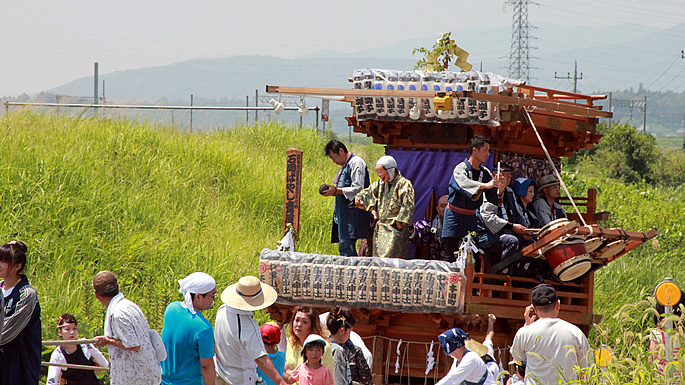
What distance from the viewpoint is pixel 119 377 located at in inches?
233

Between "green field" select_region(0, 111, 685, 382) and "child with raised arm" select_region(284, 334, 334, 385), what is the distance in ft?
16.9

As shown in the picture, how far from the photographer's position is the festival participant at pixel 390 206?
9.63 m

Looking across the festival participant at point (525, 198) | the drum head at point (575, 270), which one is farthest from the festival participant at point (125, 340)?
the festival participant at point (525, 198)

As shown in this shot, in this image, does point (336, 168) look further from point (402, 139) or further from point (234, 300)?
point (234, 300)

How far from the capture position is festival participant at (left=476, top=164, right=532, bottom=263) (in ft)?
30.6

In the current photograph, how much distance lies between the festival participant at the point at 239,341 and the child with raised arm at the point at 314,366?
1.07 feet

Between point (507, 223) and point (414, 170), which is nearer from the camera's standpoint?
point (507, 223)

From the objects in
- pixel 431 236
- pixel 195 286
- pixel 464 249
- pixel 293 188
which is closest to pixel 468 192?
pixel 464 249

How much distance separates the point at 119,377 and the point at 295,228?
4.14 metres

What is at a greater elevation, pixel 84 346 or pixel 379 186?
pixel 379 186

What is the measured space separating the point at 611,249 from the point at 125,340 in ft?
19.5

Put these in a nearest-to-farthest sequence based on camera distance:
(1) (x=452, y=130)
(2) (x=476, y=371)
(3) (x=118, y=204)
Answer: (2) (x=476, y=371), (1) (x=452, y=130), (3) (x=118, y=204)

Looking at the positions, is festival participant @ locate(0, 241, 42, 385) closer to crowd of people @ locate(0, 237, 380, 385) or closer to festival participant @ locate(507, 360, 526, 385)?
crowd of people @ locate(0, 237, 380, 385)

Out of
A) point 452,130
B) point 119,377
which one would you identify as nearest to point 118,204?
point 452,130
